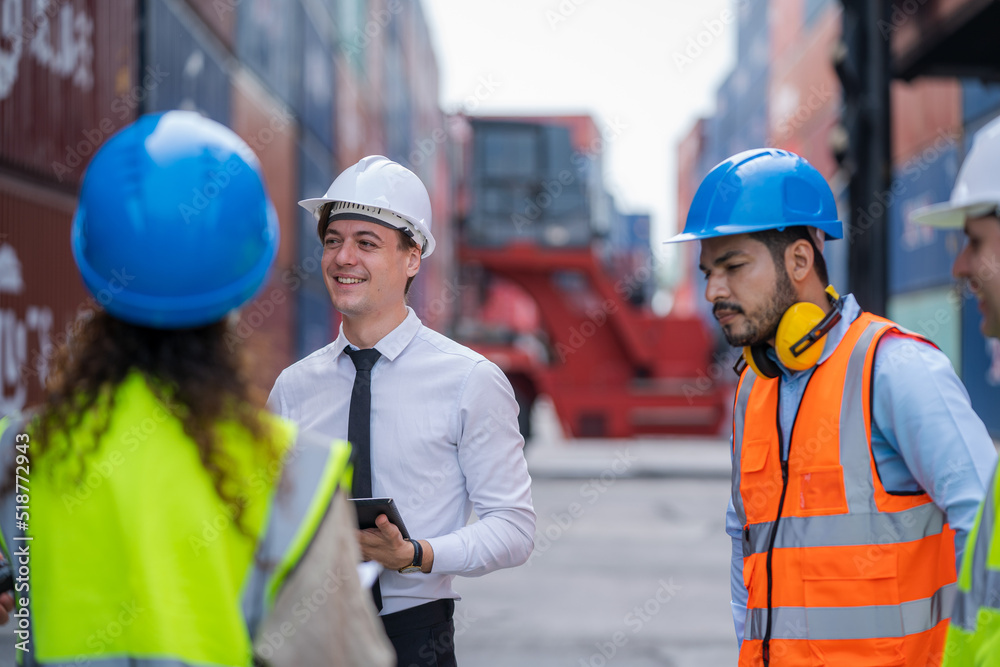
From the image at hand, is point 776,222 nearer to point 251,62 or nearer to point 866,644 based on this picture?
point 866,644

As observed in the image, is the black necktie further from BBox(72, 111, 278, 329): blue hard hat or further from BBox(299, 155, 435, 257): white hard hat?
BBox(72, 111, 278, 329): blue hard hat

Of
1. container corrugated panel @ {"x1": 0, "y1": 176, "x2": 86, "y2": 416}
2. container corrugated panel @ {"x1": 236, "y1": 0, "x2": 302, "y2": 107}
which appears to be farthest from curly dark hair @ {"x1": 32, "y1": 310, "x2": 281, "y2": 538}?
container corrugated panel @ {"x1": 236, "y1": 0, "x2": 302, "y2": 107}

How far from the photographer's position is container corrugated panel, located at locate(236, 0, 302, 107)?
13.5 meters

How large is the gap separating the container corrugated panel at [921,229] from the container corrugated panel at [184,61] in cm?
950

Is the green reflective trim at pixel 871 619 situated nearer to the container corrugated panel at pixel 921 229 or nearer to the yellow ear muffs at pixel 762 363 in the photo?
the yellow ear muffs at pixel 762 363

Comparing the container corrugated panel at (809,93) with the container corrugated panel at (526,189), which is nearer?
the container corrugated panel at (526,189)

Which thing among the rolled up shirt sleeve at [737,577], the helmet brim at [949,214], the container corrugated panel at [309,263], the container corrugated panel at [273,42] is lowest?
the rolled up shirt sleeve at [737,577]

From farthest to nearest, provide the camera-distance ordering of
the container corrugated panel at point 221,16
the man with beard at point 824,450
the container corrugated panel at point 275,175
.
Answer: the container corrugated panel at point 275,175, the container corrugated panel at point 221,16, the man with beard at point 824,450

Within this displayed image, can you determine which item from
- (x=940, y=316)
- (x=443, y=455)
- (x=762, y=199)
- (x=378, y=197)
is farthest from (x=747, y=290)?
(x=940, y=316)

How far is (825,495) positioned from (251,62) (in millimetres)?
13459

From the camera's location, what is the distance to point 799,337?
78.2 inches

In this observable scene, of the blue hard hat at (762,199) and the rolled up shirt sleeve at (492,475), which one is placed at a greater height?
the blue hard hat at (762,199)

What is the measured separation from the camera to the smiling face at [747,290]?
6.73 feet

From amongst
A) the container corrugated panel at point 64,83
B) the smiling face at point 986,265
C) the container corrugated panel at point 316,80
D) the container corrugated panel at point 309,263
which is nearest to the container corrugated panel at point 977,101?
the container corrugated panel at point 309,263
